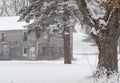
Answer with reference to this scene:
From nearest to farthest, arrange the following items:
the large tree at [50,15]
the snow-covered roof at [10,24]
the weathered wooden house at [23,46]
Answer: the large tree at [50,15], the weathered wooden house at [23,46], the snow-covered roof at [10,24]

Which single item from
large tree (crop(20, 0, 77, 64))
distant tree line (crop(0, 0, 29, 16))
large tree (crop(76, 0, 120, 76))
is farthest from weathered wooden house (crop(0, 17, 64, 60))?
large tree (crop(76, 0, 120, 76))

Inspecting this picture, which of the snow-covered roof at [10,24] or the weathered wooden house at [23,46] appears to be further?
the snow-covered roof at [10,24]

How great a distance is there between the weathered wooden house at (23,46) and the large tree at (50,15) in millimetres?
26082

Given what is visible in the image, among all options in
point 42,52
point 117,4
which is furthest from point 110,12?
point 42,52

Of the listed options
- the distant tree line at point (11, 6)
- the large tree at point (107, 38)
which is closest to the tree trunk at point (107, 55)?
the large tree at point (107, 38)

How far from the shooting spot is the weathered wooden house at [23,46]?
163 ft

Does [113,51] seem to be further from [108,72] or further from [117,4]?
[117,4]

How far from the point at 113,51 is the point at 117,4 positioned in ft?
9.17

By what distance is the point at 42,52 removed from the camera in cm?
4975

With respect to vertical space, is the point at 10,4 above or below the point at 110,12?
above

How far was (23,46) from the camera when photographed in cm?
5103

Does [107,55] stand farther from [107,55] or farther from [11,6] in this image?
[11,6]

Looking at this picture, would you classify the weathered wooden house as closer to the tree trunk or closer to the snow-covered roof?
the snow-covered roof

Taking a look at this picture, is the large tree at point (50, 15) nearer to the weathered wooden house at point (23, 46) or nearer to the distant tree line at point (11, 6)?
the weathered wooden house at point (23, 46)
